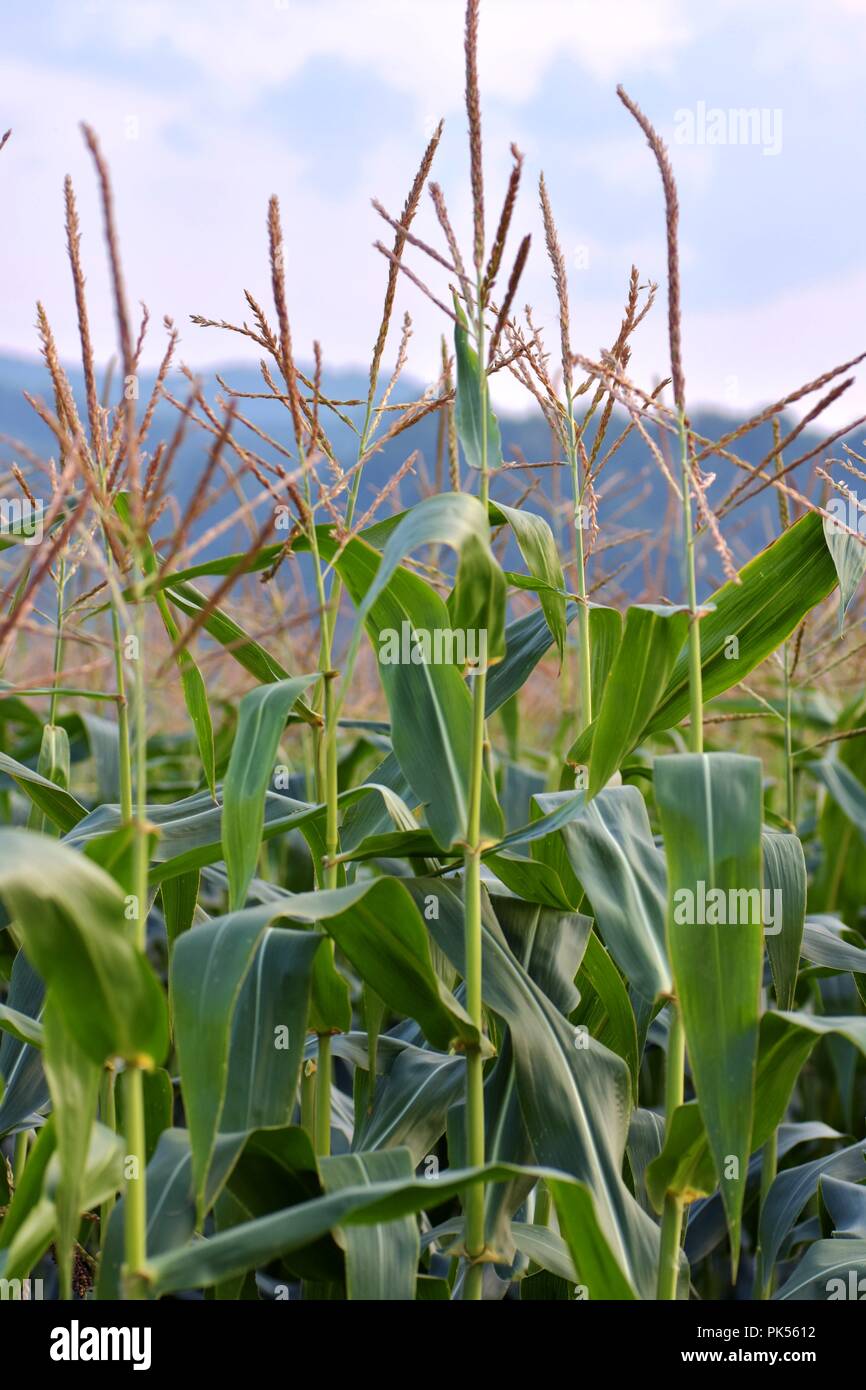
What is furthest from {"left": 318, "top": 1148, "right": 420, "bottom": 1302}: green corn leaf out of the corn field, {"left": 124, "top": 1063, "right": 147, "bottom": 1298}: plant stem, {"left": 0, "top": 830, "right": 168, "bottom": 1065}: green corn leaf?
{"left": 0, "top": 830, "right": 168, "bottom": 1065}: green corn leaf

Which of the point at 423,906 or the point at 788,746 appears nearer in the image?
the point at 423,906

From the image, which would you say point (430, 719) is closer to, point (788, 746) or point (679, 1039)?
point (679, 1039)

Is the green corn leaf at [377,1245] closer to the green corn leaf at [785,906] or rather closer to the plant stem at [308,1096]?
the plant stem at [308,1096]

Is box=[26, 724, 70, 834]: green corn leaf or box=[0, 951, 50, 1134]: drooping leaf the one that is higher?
box=[26, 724, 70, 834]: green corn leaf

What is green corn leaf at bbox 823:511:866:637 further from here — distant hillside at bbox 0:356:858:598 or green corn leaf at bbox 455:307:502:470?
distant hillside at bbox 0:356:858:598

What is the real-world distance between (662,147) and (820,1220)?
59.0 inches

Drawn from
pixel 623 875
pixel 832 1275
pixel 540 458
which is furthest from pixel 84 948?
pixel 540 458

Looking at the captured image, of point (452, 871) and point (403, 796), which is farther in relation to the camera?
point (403, 796)

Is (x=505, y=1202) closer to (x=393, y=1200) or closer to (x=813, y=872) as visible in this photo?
(x=393, y=1200)
